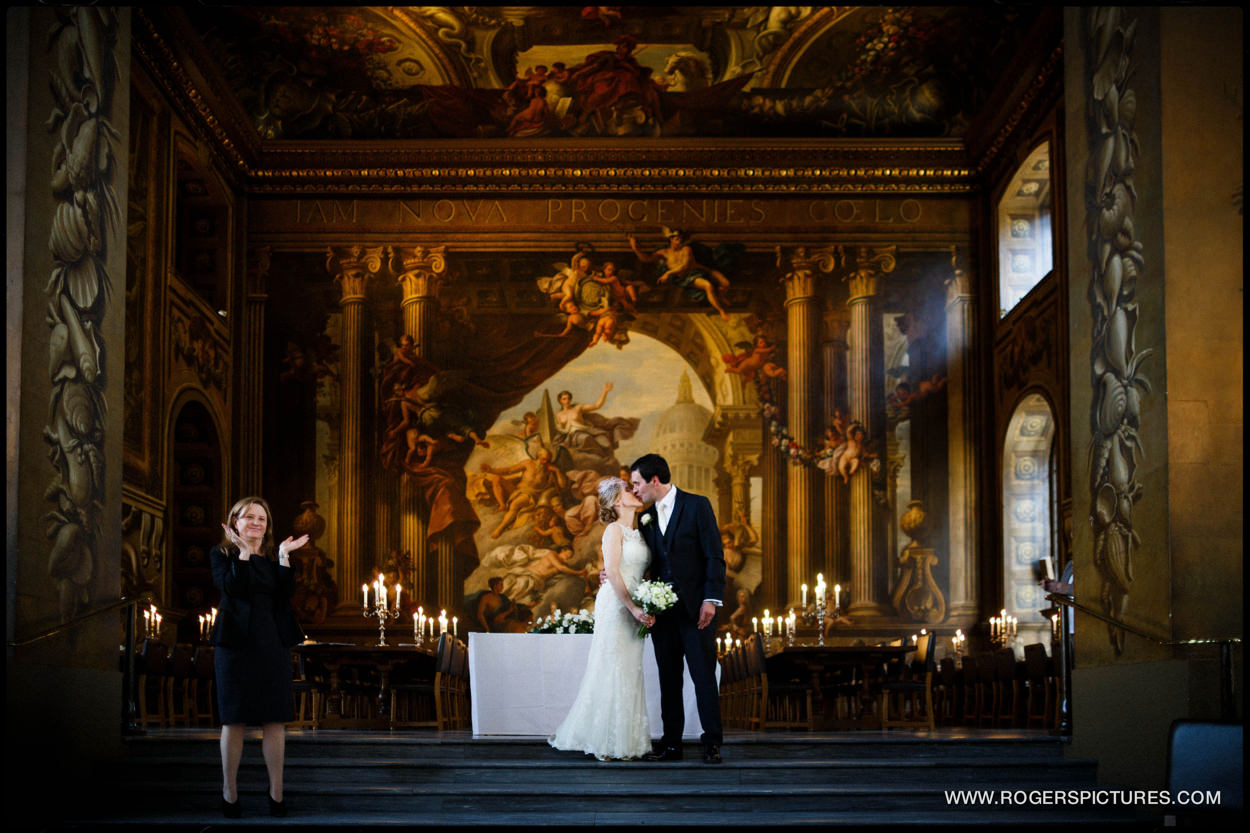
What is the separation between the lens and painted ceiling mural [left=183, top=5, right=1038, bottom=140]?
54.5ft

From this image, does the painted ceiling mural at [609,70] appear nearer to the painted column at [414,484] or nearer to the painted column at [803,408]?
the painted column at [414,484]

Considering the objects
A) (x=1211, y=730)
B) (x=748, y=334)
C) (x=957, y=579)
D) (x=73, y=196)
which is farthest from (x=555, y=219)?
(x=1211, y=730)

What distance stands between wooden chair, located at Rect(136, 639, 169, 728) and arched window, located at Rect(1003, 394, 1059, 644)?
9438mm

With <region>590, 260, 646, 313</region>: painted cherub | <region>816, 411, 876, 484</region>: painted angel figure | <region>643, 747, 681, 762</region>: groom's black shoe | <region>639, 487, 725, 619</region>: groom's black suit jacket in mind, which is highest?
<region>590, 260, 646, 313</region>: painted cherub

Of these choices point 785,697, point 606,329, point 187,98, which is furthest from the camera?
point 606,329

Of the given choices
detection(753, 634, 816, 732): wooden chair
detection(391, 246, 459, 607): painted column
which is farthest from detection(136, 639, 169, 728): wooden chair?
detection(753, 634, 816, 732): wooden chair

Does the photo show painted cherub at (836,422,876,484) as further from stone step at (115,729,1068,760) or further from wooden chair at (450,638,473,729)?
stone step at (115,729,1068,760)

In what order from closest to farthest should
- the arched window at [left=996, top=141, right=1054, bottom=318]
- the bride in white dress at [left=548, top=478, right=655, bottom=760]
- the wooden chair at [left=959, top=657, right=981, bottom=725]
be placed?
the bride in white dress at [left=548, top=478, right=655, bottom=760] → the wooden chair at [left=959, top=657, right=981, bottom=725] → the arched window at [left=996, top=141, right=1054, bottom=318]

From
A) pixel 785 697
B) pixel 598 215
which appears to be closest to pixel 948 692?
pixel 785 697

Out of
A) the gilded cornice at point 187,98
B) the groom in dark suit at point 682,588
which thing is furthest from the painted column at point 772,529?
the groom in dark suit at point 682,588

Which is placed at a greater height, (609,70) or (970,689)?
(609,70)

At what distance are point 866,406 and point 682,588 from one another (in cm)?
968

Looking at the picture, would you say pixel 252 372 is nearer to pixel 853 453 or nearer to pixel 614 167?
pixel 614 167

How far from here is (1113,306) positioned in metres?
8.56
